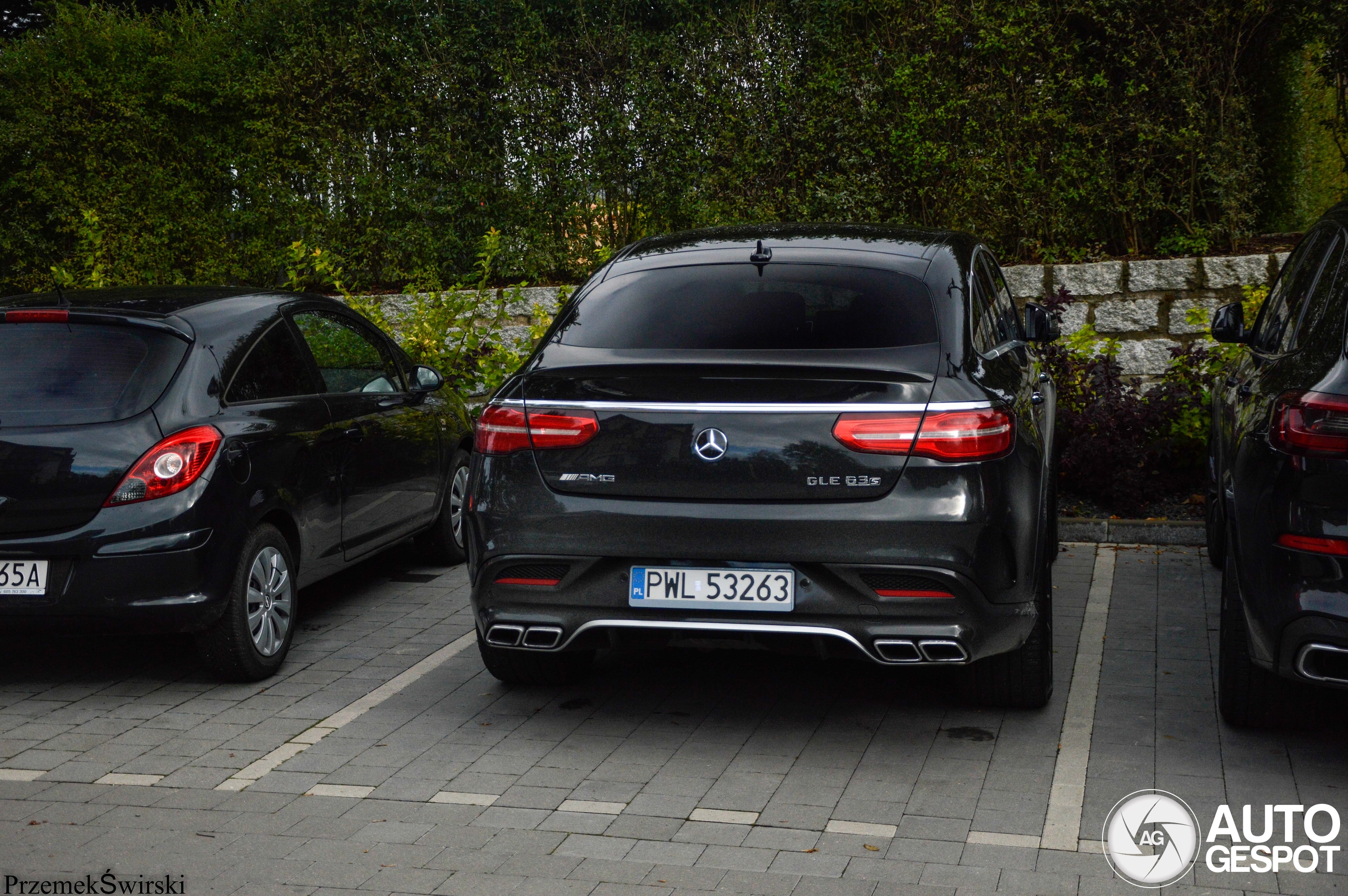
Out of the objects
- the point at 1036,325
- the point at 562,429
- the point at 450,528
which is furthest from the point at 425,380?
the point at 1036,325

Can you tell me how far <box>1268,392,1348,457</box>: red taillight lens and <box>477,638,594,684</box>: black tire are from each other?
270 cm

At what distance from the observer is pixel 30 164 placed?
513 inches

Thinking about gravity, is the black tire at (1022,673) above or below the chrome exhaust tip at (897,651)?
below

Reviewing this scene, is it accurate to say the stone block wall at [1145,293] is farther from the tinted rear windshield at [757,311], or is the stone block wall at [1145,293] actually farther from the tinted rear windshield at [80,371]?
the tinted rear windshield at [80,371]

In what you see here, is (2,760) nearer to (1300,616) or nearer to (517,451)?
(517,451)

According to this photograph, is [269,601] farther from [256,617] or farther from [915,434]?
[915,434]

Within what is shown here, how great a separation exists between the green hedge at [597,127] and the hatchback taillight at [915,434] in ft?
23.6

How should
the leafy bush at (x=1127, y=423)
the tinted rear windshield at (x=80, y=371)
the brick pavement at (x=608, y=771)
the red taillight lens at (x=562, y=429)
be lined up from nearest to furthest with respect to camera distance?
1. the brick pavement at (x=608, y=771)
2. the red taillight lens at (x=562, y=429)
3. the tinted rear windshield at (x=80, y=371)
4. the leafy bush at (x=1127, y=423)

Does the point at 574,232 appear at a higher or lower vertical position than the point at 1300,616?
higher

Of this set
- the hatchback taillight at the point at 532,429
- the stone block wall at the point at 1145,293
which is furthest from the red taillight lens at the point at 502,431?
the stone block wall at the point at 1145,293

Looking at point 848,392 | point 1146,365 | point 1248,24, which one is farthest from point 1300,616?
point 1248,24

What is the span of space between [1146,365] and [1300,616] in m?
6.96

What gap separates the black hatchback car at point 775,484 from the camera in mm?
4336

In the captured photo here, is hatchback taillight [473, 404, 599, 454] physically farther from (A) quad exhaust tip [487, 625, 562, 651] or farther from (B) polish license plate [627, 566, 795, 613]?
(A) quad exhaust tip [487, 625, 562, 651]
